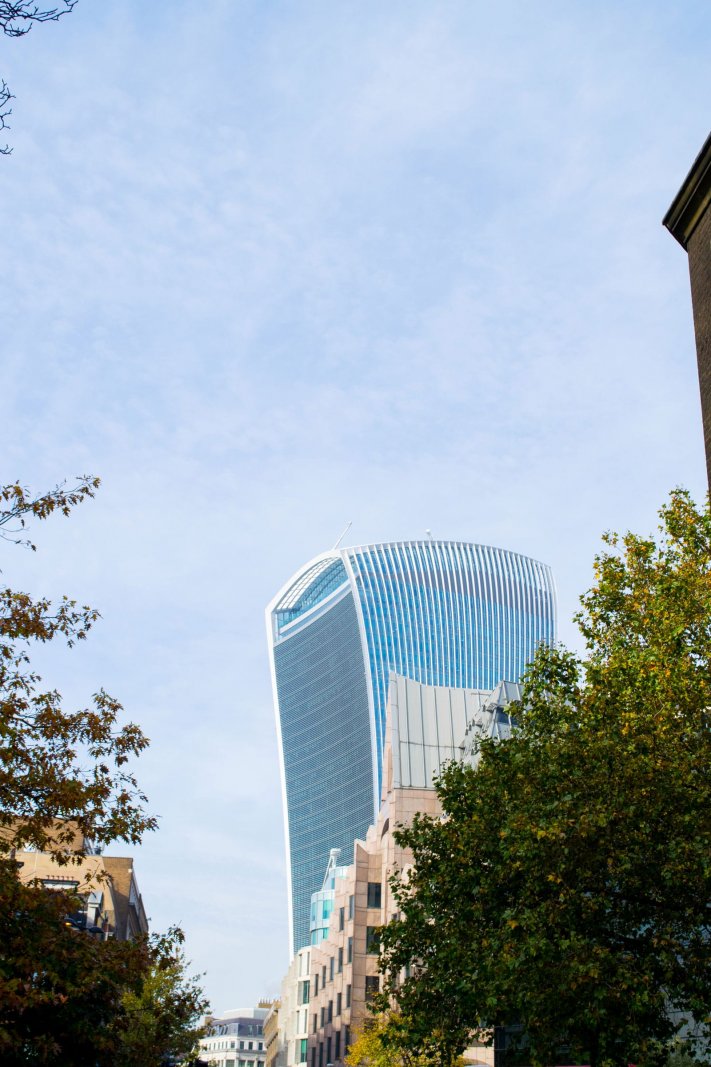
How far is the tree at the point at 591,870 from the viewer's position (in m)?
27.6

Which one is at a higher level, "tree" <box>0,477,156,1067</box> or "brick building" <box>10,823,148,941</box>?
"brick building" <box>10,823,148,941</box>

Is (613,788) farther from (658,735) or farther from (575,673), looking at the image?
(575,673)

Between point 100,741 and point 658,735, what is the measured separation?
1394 centimetres

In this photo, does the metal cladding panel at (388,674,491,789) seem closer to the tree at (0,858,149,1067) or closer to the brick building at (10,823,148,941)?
the brick building at (10,823,148,941)

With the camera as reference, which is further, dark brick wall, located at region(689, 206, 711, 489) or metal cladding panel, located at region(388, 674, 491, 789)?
metal cladding panel, located at region(388, 674, 491, 789)

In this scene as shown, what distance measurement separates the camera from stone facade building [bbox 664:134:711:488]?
31.0 meters

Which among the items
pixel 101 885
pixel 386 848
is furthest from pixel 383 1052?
pixel 101 885

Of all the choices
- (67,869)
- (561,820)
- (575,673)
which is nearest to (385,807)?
(67,869)

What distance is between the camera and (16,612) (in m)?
21.1

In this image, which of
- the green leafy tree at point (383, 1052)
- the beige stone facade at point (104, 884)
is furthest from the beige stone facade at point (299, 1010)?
the green leafy tree at point (383, 1052)

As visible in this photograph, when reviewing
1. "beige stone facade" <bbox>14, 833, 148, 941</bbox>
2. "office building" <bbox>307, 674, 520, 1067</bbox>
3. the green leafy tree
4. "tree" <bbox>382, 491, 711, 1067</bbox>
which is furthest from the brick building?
"tree" <bbox>382, 491, 711, 1067</bbox>

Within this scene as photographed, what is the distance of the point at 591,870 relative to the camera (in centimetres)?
2880

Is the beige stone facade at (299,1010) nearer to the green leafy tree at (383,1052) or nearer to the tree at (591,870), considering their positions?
the green leafy tree at (383,1052)

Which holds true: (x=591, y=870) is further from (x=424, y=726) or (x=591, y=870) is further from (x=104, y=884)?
(x=424, y=726)
